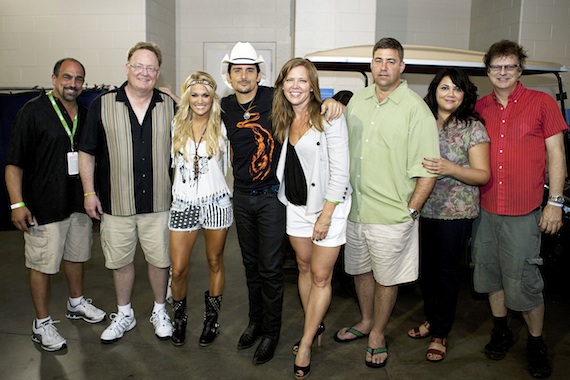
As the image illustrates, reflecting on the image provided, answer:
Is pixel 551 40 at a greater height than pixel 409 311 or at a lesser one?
greater

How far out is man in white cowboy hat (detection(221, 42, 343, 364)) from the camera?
302cm

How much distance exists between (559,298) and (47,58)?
7.72m

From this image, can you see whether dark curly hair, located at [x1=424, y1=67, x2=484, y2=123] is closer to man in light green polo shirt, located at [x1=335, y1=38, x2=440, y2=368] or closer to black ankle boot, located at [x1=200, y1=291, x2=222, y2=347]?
man in light green polo shirt, located at [x1=335, y1=38, x2=440, y2=368]

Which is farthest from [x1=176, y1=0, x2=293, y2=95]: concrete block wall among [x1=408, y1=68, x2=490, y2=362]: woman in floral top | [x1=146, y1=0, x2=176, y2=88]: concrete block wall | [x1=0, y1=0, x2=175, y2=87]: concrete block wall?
[x1=408, y1=68, x2=490, y2=362]: woman in floral top

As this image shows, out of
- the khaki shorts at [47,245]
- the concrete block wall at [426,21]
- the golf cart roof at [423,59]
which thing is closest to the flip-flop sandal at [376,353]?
the khaki shorts at [47,245]

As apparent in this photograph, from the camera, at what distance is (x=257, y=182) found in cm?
302

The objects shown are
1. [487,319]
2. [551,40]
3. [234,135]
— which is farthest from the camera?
[551,40]

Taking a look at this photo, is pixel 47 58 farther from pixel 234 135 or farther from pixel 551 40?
pixel 551 40

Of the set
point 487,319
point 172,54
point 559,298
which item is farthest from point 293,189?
point 172,54

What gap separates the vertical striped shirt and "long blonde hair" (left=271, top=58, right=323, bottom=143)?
45.1 inches

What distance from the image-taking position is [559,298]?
439 cm

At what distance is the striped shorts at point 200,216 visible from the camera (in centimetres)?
316

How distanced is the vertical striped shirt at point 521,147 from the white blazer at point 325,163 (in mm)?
986

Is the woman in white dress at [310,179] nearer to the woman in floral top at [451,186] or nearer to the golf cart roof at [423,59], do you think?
the woman in floral top at [451,186]
